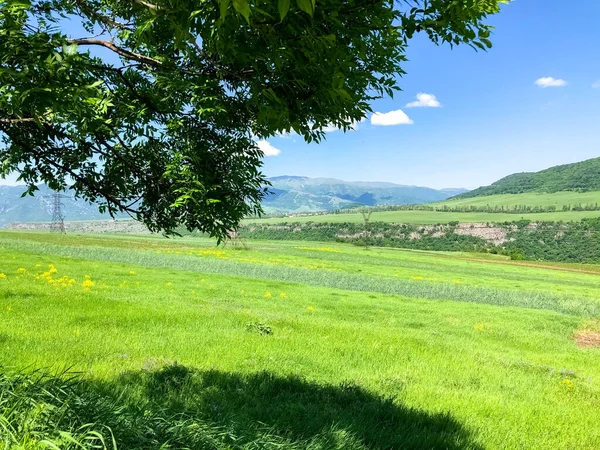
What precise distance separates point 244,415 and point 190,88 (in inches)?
180

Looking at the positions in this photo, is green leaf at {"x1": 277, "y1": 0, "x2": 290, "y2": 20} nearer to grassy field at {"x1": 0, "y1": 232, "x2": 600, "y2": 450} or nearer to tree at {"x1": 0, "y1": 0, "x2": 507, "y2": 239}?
tree at {"x1": 0, "y1": 0, "x2": 507, "y2": 239}

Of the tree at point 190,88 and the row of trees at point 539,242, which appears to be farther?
the row of trees at point 539,242

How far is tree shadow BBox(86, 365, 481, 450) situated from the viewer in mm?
4137

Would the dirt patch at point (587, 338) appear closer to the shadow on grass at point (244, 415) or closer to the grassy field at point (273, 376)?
the grassy field at point (273, 376)

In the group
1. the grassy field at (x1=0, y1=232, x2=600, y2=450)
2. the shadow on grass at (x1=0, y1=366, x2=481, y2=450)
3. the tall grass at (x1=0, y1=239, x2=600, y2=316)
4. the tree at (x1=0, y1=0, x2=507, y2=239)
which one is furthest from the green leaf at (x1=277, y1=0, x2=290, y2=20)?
the tall grass at (x1=0, y1=239, x2=600, y2=316)

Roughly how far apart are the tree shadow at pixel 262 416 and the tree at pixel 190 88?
88.7 inches

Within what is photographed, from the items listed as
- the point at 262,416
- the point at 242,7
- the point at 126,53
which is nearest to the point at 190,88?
the point at 126,53

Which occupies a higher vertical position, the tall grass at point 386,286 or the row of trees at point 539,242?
the tall grass at point 386,286

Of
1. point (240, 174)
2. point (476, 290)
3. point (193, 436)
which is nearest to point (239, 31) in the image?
point (240, 174)

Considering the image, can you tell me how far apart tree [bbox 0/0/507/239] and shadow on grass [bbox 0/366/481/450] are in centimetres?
223

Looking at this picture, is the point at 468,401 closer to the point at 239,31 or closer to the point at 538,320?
the point at 239,31

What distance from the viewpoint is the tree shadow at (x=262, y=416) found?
4137 millimetres

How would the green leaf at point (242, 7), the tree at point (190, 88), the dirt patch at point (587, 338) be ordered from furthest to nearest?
the dirt patch at point (587, 338), the tree at point (190, 88), the green leaf at point (242, 7)

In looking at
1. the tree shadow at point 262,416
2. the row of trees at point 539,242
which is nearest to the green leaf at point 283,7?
the tree shadow at point 262,416
